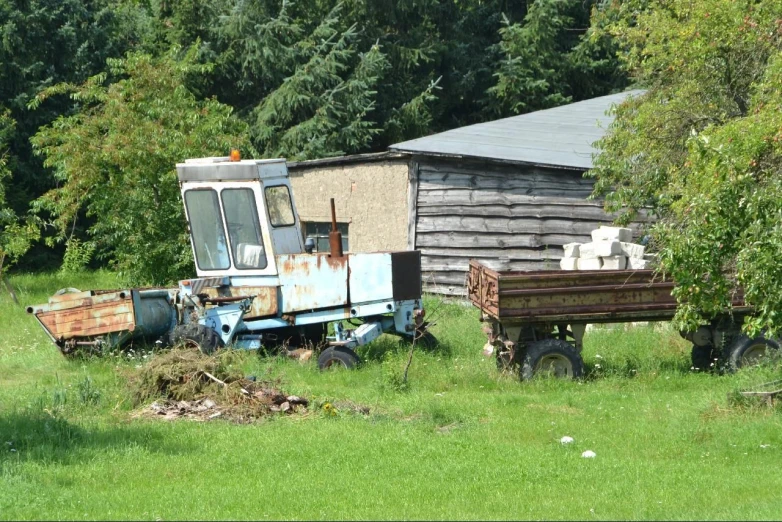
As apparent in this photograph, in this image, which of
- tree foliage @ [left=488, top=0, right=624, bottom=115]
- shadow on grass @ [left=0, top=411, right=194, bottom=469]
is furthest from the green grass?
tree foliage @ [left=488, top=0, right=624, bottom=115]

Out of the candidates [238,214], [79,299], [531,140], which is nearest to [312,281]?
[238,214]

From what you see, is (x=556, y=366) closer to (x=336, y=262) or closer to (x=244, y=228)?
(x=336, y=262)

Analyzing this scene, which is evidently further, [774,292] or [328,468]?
[774,292]

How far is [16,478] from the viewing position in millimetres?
9070

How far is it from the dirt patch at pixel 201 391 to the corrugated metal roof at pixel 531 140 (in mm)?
8600

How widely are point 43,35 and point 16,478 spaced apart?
78.3 feet

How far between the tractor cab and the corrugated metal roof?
5.50 meters

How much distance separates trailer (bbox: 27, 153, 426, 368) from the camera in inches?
575

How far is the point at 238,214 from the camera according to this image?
15289mm

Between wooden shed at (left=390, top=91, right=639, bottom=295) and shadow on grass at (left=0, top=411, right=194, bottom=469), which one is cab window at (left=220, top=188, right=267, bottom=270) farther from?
wooden shed at (left=390, top=91, right=639, bottom=295)

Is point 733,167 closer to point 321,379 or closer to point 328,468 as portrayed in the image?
point 328,468

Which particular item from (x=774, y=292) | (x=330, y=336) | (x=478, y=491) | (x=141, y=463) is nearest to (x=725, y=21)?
(x=774, y=292)

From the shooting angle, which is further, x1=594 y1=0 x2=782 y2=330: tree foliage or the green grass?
x1=594 y1=0 x2=782 y2=330: tree foliage

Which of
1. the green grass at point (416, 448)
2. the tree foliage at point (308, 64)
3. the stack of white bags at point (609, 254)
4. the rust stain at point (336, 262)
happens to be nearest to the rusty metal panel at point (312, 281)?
the rust stain at point (336, 262)
